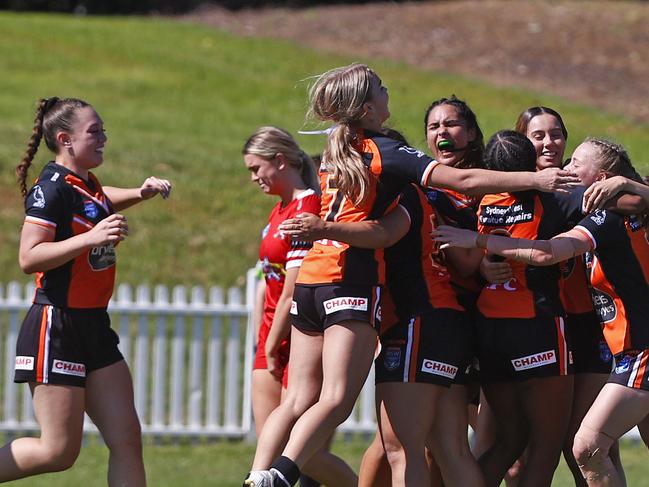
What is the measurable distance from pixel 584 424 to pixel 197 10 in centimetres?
2552

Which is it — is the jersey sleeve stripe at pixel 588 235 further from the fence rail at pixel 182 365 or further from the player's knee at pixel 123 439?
the fence rail at pixel 182 365

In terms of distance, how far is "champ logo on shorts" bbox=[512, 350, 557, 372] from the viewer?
5.02m

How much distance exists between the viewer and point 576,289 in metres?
5.40

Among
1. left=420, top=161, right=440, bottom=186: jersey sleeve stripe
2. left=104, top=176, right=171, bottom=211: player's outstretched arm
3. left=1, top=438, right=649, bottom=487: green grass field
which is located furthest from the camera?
left=1, top=438, right=649, bottom=487: green grass field

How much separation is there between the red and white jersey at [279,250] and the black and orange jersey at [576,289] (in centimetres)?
131

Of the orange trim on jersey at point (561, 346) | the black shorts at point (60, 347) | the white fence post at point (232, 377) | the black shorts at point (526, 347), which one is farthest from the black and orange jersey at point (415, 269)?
the white fence post at point (232, 377)

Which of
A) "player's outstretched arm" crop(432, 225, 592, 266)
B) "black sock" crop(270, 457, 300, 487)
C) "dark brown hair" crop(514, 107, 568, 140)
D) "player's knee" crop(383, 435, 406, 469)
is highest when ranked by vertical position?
"dark brown hair" crop(514, 107, 568, 140)

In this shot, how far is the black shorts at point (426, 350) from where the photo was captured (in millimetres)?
4922

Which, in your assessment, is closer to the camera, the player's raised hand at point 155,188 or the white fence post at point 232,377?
the player's raised hand at point 155,188

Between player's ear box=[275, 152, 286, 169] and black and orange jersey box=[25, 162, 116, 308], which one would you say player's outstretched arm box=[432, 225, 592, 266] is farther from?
black and orange jersey box=[25, 162, 116, 308]

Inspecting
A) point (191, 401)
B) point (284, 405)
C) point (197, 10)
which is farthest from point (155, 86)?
point (284, 405)

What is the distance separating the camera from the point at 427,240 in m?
5.11

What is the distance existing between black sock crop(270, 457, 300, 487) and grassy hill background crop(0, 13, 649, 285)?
16.8ft

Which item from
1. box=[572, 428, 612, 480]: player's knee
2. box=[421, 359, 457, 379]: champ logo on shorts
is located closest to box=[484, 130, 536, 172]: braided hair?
box=[421, 359, 457, 379]: champ logo on shorts
